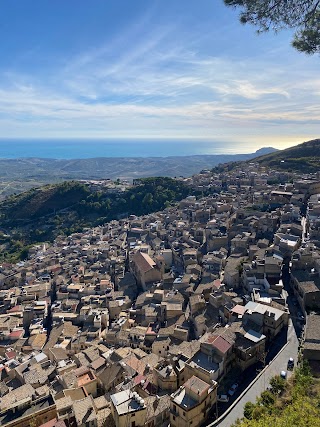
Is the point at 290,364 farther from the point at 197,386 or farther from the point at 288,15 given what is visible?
the point at 288,15

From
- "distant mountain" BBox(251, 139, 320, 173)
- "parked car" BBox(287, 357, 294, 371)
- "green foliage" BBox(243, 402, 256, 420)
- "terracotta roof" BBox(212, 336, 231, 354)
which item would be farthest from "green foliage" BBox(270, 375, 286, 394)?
"distant mountain" BBox(251, 139, 320, 173)

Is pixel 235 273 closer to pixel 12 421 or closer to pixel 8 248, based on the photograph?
pixel 12 421

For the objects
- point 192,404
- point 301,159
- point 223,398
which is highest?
point 301,159

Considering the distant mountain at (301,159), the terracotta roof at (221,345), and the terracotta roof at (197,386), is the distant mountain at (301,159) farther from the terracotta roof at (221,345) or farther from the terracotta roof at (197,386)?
the terracotta roof at (197,386)

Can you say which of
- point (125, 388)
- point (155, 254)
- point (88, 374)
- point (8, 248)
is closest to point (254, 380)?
point (125, 388)

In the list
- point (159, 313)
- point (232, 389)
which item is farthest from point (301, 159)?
point (232, 389)

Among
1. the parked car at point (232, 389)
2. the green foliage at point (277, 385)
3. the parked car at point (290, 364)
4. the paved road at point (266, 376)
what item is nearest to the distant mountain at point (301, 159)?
the paved road at point (266, 376)

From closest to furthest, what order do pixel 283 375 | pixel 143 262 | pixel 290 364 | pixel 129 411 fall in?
pixel 129 411, pixel 283 375, pixel 290 364, pixel 143 262

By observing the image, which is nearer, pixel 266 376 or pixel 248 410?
pixel 248 410
